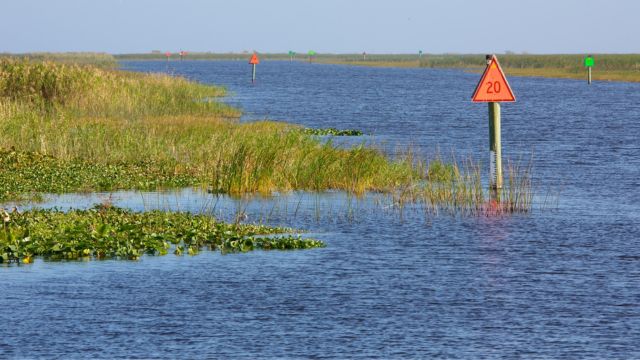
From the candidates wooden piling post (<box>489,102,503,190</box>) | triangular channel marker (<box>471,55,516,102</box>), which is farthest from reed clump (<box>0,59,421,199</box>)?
triangular channel marker (<box>471,55,516,102</box>)

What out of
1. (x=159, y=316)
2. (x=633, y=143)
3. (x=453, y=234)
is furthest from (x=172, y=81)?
(x=159, y=316)

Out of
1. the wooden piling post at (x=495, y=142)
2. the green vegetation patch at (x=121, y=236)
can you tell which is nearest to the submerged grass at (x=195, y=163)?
the wooden piling post at (x=495, y=142)

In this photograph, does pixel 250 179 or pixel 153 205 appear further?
pixel 250 179

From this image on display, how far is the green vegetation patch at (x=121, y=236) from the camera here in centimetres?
1930

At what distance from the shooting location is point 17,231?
19891 millimetres

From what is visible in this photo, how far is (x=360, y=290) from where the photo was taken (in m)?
16.8

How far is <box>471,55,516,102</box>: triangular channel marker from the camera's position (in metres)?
26.2

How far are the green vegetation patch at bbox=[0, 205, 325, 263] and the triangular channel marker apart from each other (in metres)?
6.36

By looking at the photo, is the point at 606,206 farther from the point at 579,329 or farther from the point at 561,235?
the point at 579,329

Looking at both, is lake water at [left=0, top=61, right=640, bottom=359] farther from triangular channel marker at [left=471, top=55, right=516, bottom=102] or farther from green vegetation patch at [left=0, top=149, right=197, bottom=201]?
triangular channel marker at [left=471, top=55, right=516, bottom=102]

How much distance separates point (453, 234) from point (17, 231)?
8.08 m

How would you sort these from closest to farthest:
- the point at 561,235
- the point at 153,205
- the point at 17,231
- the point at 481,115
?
the point at 17,231 → the point at 561,235 → the point at 153,205 → the point at 481,115

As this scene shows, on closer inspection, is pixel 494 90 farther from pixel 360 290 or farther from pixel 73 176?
pixel 360 290

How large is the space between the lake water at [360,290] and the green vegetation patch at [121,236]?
52 centimetres
